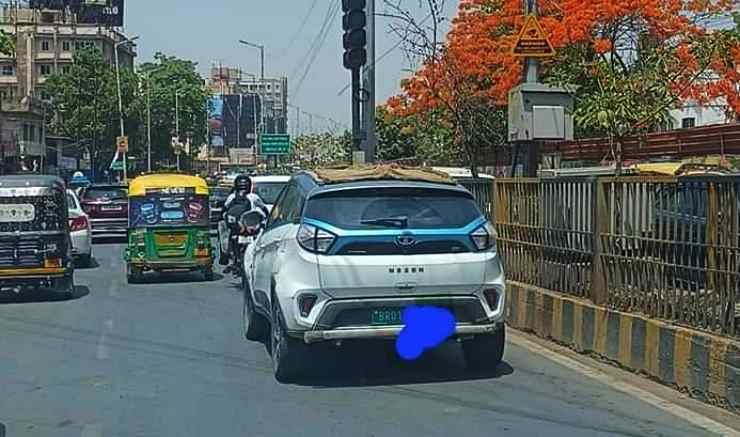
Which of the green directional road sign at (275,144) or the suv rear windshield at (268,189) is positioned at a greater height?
the green directional road sign at (275,144)

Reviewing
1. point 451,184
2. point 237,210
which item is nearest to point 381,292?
point 451,184

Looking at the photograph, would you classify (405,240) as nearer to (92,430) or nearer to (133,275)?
(92,430)

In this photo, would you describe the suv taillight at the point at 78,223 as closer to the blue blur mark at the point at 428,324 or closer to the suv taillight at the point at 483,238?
the blue blur mark at the point at 428,324

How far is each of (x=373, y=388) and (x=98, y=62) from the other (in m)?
67.2

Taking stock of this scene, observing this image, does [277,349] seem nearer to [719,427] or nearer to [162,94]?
[719,427]

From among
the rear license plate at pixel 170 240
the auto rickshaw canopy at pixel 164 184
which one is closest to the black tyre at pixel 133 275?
the rear license plate at pixel 170 240

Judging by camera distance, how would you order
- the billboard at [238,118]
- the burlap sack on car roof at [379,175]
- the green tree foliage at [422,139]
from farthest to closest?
1. the billboard at [238,118]
2. the green tree foliage at [422,139]
3. the burlap sack on car roof at [379,175]

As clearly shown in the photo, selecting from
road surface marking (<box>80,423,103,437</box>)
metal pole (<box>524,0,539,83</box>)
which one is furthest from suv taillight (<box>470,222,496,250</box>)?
metal pole (<box>524,0,539,83</box>)

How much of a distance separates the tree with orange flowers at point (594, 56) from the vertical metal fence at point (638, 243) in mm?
9694

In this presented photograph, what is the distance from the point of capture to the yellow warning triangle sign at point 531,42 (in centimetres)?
1378

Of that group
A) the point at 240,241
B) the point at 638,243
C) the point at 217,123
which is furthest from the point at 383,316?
the point at 217,123

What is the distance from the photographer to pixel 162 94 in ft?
282

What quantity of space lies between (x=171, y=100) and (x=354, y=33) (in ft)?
233

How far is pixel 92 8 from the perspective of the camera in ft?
233
